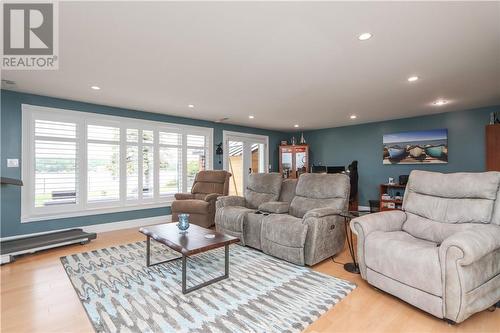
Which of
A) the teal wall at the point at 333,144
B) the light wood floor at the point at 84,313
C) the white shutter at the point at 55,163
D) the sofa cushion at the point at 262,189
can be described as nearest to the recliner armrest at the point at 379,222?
the light wood floor at the point at 84,313

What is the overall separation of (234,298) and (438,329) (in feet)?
5.20

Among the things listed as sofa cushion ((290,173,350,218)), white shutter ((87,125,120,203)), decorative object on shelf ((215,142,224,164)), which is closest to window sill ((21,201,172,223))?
white shutter ((87,125,120,203))

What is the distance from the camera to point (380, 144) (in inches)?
242

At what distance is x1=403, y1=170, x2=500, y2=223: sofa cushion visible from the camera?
2.23 metres

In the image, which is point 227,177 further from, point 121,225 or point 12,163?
point 12,163

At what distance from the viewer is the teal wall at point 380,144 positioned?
4.85 m

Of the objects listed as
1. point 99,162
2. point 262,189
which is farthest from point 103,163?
point 262,189

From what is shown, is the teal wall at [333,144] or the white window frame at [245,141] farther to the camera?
the white window frame at [245,141]

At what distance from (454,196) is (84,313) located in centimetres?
358

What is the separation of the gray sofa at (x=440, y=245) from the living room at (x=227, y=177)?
0.02m

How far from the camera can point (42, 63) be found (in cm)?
265

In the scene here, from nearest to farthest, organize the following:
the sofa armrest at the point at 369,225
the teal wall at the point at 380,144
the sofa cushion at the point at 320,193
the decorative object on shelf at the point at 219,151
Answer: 1. the sofa armrest at the point at 369,225
2. the sofa cushion at the point at 320,193
3. the teal wall at the point at 380,144
4. the decorative object on shelf at the point at 219,151

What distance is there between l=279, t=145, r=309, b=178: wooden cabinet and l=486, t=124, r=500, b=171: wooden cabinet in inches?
153

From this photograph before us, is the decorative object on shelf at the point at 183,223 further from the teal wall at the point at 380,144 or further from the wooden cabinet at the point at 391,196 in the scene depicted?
the teal wall at the point at 380,144
